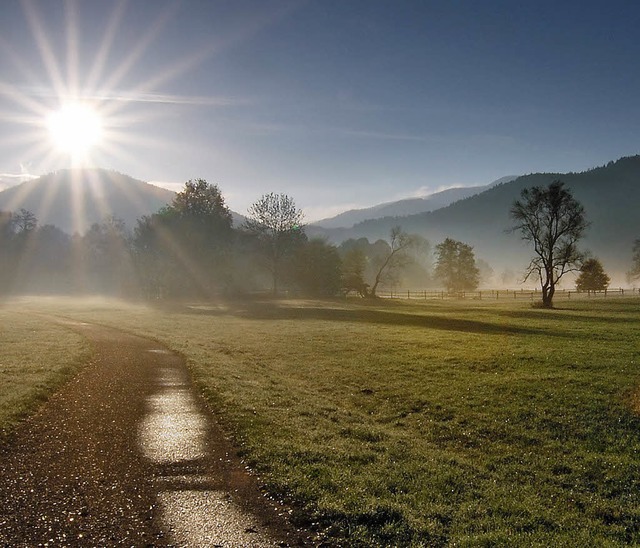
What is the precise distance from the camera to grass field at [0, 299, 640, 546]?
25.1 ft

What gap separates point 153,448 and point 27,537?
396 cm

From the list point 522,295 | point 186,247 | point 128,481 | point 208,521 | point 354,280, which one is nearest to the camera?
point 208,521

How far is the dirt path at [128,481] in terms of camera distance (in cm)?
675

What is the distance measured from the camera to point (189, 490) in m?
8.30

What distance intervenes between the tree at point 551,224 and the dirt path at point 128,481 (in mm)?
54650

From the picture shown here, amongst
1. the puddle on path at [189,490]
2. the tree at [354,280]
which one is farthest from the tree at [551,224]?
the puddle on path at [189,490]

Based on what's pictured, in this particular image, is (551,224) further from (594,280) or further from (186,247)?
(186,247)

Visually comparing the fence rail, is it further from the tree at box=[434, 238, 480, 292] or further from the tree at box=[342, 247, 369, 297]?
the tree at box=[342, 247, 369, 297]

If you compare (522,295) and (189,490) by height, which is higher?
(522,295)

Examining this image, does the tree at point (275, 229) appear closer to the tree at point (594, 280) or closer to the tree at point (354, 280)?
the tree at point (354, 280)

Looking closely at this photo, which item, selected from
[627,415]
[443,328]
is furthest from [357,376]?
[443,328]

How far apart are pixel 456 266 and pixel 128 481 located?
114978 mm

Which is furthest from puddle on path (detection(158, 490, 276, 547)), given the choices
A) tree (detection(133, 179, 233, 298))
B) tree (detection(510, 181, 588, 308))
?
tree (detection(133, 179, 233, 298))

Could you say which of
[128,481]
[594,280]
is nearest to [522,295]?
[594,280]
